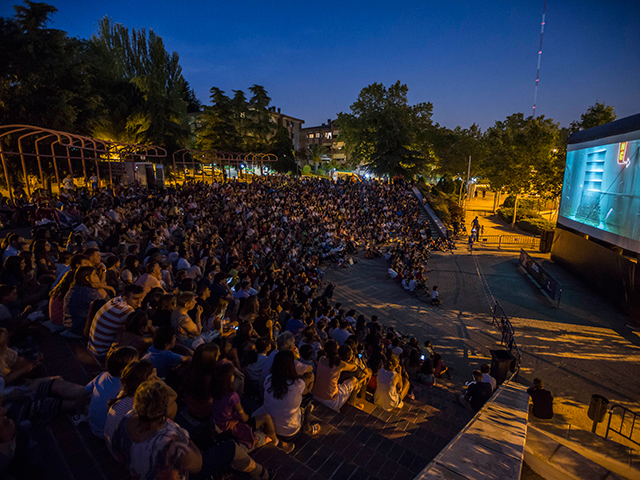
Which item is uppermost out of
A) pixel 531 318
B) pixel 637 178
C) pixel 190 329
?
pixel 637 178

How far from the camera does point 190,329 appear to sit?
4453 millimetres

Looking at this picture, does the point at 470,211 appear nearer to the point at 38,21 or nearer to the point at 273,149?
the point at 273,149

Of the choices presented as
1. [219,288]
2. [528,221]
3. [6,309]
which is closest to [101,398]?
[6,309]

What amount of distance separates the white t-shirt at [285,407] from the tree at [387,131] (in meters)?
36.1

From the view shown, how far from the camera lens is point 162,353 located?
141 inches

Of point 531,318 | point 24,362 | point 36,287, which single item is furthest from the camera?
point 531,318

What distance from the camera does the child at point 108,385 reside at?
272 cm

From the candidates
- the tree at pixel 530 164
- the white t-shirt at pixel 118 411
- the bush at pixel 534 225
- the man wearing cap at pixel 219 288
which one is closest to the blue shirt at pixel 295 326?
the man wearing cap at pixel 219 288

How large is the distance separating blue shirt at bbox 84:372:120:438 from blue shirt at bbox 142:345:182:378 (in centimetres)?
65

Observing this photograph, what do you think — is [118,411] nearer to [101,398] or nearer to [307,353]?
[101,398]

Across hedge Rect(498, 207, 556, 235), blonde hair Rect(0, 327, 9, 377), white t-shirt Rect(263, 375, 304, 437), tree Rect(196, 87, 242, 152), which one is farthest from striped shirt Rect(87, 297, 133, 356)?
tree Rect(196, 87, 242, 152)

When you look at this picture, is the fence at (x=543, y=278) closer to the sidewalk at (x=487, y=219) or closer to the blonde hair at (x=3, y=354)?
the sidewalk at (x=487, y=219)

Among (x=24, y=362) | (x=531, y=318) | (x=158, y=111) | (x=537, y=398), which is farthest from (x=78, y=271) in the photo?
(x=158, y=111)

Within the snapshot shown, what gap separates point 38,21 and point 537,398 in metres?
29.7
